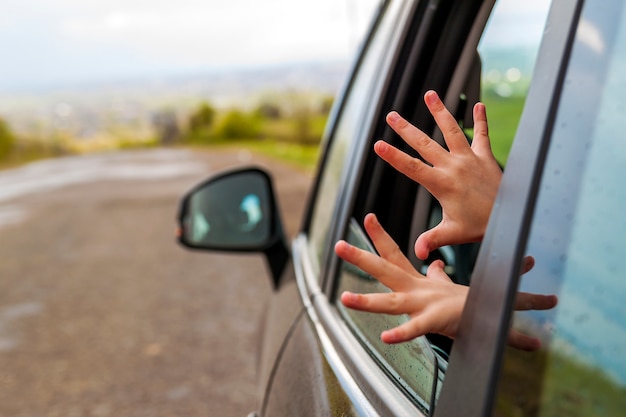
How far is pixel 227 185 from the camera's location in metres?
2.74

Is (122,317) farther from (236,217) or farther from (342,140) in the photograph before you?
(342,140)

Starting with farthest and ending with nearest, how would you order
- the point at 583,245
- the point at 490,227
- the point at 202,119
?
the point at 202,119
the point at 490,227
the point at 583,245

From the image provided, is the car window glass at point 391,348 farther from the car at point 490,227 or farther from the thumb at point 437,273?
the thumb at point 437,273

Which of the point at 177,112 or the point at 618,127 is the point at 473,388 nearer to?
the point at 618,127

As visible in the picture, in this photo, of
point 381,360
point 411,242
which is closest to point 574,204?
point 381,360

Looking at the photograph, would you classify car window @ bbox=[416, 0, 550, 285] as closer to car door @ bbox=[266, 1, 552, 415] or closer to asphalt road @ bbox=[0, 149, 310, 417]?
car door @ bbox=[266, 1, 552, 415]

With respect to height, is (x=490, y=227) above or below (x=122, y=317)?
above

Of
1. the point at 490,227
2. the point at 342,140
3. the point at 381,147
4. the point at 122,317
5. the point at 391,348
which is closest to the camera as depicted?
the point at 490,227

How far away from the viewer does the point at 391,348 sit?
1412 millimetres

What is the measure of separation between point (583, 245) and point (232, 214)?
1.99 meters

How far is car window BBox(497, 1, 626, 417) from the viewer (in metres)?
0.85

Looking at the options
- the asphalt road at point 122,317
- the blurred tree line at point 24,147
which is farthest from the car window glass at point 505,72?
the blurred tree line at point 24,147

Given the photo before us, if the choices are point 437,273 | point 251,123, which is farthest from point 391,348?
point 251,123

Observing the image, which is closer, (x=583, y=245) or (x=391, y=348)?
(x=583, y=245)
